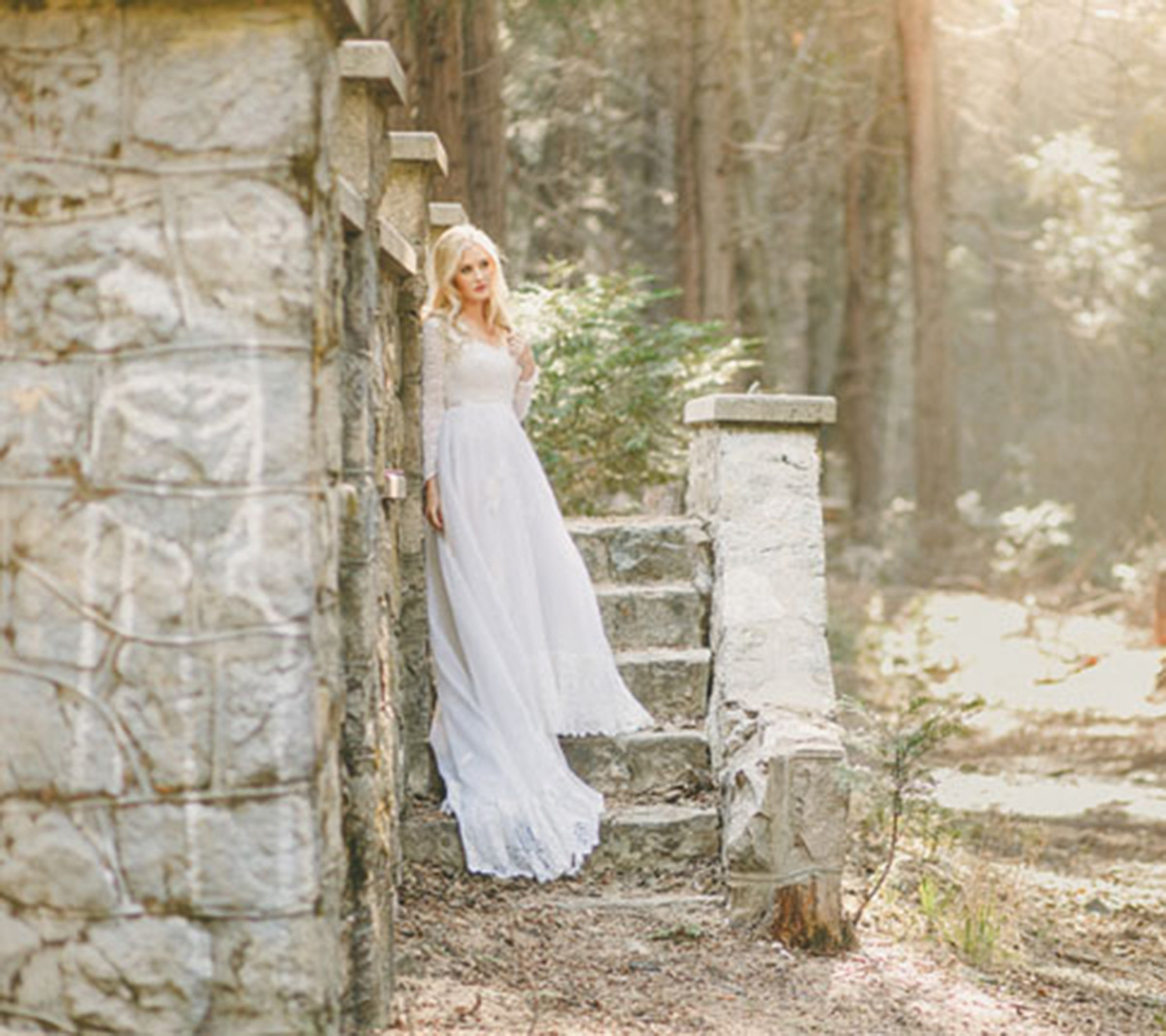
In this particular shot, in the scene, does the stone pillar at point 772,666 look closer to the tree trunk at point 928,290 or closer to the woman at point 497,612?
the woman at point 497,612

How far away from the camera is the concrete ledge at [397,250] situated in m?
5.18

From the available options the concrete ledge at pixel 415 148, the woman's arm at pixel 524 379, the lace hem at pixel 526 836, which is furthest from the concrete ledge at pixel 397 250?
the lace hem at pixel 526 836

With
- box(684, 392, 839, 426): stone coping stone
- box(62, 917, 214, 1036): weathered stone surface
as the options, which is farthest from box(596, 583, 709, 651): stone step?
box(62, 917, 214, 1036): weathered stone surface

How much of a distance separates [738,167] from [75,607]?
13385 mm

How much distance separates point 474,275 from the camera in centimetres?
642

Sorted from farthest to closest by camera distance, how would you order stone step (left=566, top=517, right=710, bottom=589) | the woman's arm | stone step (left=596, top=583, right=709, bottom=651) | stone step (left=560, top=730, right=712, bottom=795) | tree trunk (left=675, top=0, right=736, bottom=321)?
1. tree trunk (left=675, top=0, right=736, bottom=321)
2. stone step (left=566, top=517, right=710, bottom=589)
3. stone step (left=596, top=583, right=709, bottom=651)
4. the woman's arm
5. stone step (left=560, top=730, right=712, bottom=795)

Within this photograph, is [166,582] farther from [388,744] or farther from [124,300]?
[388,744]

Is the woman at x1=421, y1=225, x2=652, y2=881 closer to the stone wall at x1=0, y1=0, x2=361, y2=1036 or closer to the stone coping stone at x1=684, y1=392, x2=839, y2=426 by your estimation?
the stone coping stone at x1=684, y1=392, x2=839, y2=426

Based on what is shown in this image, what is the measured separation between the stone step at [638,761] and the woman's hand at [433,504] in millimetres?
1013

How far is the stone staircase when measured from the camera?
6172 mm

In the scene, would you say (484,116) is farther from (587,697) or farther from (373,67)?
(373,67)

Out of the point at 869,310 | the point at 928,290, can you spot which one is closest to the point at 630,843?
the point at 928,290

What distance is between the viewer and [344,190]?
410 cm

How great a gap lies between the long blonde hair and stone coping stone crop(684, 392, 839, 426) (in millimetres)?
1040
